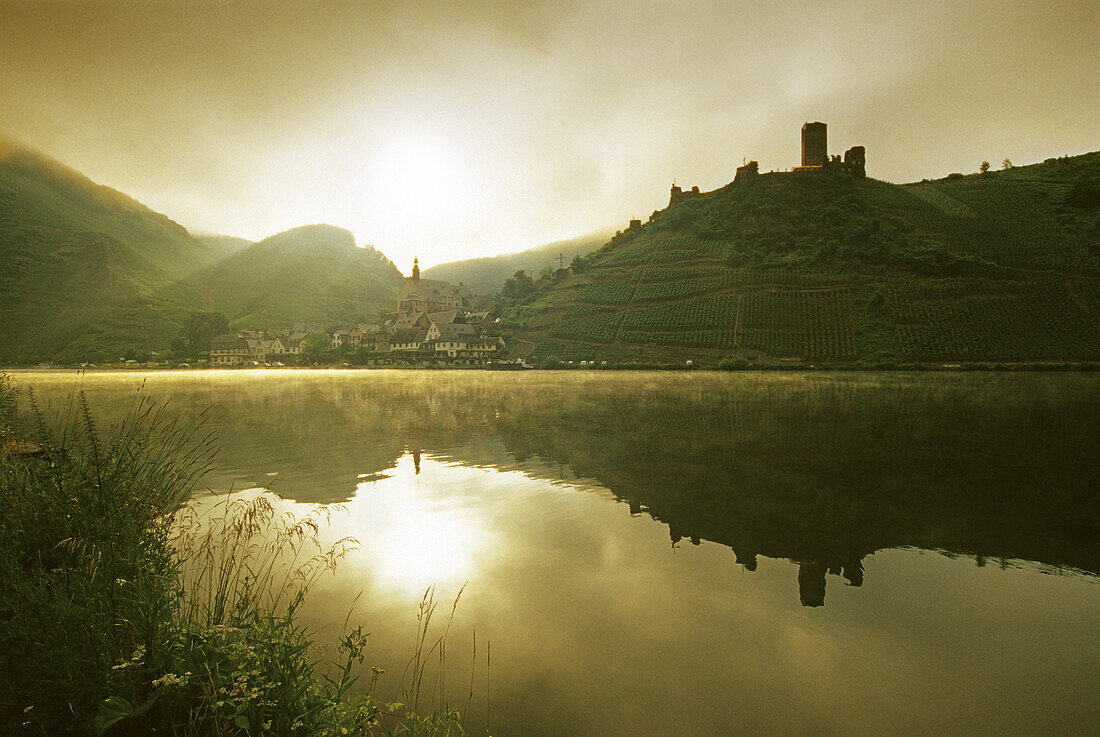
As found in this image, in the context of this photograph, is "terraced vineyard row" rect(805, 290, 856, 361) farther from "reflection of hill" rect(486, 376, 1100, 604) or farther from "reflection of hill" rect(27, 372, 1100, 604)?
"reflection of hill" rect(486, 376, 1100, 604)

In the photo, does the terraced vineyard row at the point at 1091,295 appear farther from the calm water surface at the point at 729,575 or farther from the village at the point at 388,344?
the village at the point at 388,344

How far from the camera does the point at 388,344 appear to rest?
558 feet

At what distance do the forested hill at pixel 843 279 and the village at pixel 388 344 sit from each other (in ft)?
46.2

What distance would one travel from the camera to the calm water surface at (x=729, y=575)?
5965mm

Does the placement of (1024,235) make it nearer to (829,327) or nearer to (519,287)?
(829,327)

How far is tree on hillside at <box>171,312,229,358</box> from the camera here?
166 m

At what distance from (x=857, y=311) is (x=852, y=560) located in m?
117

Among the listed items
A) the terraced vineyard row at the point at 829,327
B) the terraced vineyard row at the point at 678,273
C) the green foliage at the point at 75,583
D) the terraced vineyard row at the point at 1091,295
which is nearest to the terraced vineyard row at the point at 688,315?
the terraced vineyard row at the point at 678,273

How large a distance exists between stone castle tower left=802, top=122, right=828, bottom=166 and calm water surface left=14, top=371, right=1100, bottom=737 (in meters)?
194

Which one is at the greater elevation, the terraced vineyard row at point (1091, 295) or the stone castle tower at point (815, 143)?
the stone castle tower at point (815, 143)

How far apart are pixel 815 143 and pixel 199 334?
226 metres

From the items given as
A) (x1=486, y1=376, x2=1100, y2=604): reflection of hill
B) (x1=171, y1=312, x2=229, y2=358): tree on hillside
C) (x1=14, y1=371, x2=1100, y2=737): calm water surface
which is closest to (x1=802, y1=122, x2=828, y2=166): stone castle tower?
(x1=486, y1=376, x2=1100, y2=604): reflection of hill

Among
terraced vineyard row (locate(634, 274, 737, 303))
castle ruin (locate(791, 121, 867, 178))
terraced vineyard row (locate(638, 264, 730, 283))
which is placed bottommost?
terraced vineyard row (locate(634, 274, 737, 303))

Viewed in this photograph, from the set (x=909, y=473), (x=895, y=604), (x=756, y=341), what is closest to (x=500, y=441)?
(x=909, y=473)
